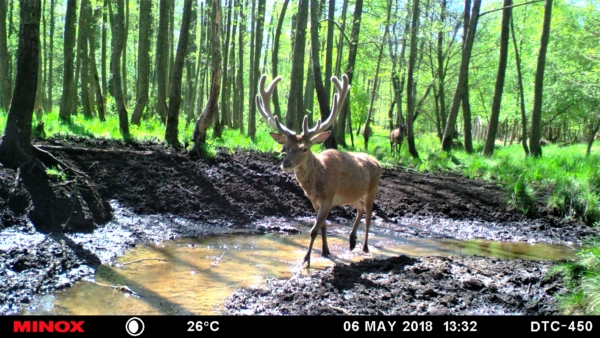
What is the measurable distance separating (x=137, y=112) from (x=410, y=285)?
12.3 metres

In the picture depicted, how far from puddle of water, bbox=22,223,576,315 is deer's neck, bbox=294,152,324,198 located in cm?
115

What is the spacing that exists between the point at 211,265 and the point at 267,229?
106 inches

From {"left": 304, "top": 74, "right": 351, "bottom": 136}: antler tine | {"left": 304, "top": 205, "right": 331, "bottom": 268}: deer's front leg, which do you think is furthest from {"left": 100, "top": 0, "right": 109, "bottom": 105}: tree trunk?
{"left": 304, "top": 205, "right": 331, "bottom": 268}: deer's front leg

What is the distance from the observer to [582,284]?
4824 millimetres

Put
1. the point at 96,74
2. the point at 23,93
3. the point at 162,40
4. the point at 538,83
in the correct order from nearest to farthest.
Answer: the point at 23,93 → the point at 162,40 → the point at 96,74 → the point at 538,83

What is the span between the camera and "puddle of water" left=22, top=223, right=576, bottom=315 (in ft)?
16.5

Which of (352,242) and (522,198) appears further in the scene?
(522,198)

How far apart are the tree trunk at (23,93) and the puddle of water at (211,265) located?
2.97 m

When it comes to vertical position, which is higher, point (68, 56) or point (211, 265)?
point (68, 56)

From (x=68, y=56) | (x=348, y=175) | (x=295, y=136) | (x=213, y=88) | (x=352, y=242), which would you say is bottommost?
(x=352, y=242)

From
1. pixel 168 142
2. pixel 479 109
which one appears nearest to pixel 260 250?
pixel 168 142
